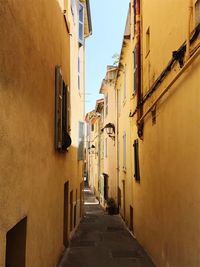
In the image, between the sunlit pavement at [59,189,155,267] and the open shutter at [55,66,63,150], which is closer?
the open shutter at [55,66,63,150]

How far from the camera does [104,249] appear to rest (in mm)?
11656

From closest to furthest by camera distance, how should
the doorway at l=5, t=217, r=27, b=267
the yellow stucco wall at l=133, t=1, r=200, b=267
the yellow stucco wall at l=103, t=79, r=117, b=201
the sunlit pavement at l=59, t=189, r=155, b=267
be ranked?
1. the doorway at l=5, t=217, r=27, b=267
2. the yellow stucco wall at l=133, t=1, r=200, b=267
3. the sunlit pavement at l=59, t=189, r=155, b=267
4. the yellow stucco wall at l=103, t=79, r=117, b=201

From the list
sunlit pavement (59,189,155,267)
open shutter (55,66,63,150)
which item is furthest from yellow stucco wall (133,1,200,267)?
open shutter (55,66,63,150)

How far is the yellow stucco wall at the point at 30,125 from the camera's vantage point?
3.97 metres

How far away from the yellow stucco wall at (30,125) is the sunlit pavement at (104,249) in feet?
5.99

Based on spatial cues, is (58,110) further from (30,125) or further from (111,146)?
(111,146)

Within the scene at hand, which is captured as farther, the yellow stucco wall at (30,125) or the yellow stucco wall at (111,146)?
the yellow stucco wall at (111,146)

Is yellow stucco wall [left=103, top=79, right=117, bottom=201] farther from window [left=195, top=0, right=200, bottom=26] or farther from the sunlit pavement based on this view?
window [left=195, top=0, right=200, bottom=26]

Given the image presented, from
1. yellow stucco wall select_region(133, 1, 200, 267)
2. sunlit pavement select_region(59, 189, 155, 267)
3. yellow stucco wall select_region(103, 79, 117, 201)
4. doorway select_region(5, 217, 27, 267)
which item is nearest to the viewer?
doorway select_region(5, 217, 27, 267)

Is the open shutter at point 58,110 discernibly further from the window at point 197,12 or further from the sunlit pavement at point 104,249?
the window at point 197,12

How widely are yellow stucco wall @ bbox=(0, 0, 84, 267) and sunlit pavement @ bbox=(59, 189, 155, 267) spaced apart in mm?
1826

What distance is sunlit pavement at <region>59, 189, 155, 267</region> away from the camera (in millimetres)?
9812

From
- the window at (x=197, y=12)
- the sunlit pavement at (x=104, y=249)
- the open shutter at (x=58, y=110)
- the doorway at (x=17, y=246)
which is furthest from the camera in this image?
the sunlit pavement at (x=104, y=249)

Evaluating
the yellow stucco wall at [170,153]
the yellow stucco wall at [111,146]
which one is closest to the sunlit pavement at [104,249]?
the yellow stucco wall at [170,153]
